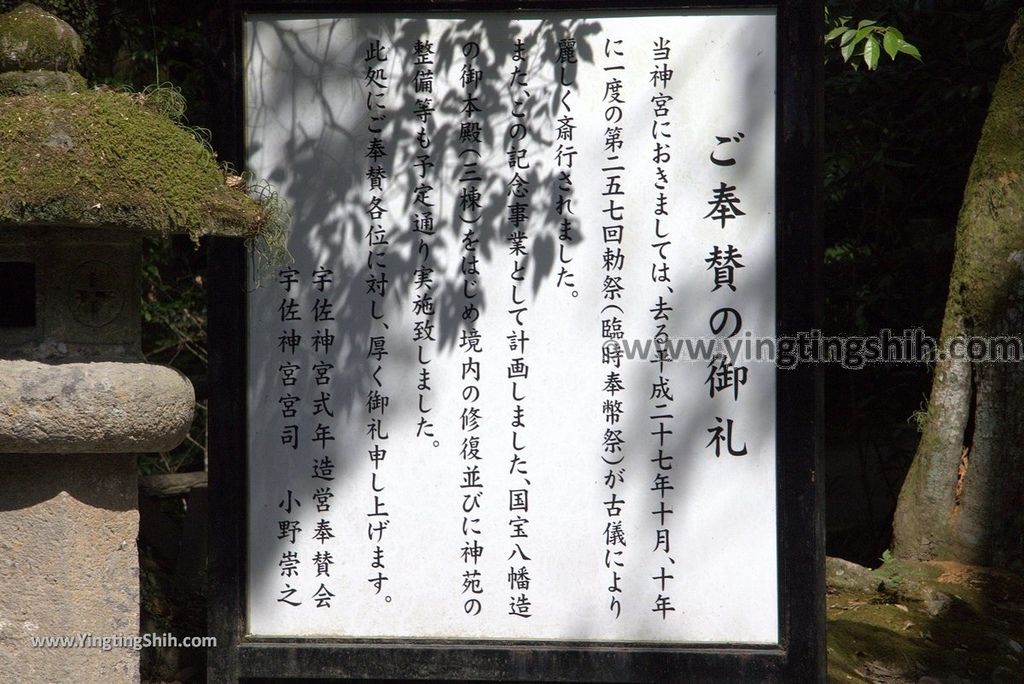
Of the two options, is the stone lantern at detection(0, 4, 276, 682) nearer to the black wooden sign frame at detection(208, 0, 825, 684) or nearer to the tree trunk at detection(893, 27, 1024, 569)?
the black wooden sign frame at detection(208, 0, 825, 684)

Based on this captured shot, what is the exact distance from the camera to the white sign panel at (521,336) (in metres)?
3.49

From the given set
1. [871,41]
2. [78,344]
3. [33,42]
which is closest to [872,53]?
[871,41]

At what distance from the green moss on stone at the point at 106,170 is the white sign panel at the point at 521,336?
733 millimetres

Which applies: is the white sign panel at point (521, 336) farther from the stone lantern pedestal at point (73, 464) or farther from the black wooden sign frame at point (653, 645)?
the stone lantern pedestal at point (73, 464)

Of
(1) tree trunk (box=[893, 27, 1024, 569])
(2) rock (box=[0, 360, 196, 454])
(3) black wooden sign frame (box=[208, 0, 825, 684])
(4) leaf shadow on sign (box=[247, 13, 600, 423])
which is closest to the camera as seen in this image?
(2) rock (box=[0, 360, 196, 454])

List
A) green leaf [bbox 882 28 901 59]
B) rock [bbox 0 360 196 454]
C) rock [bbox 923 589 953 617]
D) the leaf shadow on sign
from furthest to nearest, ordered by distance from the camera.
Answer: rock [bbox 923 589 953 617], green leaf [bbox 882 28 901 59], the leaf shadow on sign, rock [bbox 0 360 196 454]

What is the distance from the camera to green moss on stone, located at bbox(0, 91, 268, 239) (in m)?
2.68

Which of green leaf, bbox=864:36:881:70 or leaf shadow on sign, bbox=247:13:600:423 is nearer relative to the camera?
leaf shadow on sign, bbox=247:13:600:423

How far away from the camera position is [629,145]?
11.6 feet

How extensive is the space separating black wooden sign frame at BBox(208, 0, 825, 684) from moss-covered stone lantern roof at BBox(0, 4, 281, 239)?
0.73 metres

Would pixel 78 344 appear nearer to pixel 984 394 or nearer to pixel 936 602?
pixel 936 602

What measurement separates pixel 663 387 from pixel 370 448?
110 cm

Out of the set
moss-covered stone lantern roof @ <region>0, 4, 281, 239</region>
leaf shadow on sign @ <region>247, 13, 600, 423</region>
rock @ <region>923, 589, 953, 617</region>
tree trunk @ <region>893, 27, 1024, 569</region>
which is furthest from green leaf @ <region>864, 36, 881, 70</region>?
moss-covered stone lantern roof @ <region>0, 4, 281, 239</region>

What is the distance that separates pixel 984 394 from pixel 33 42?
429cm
